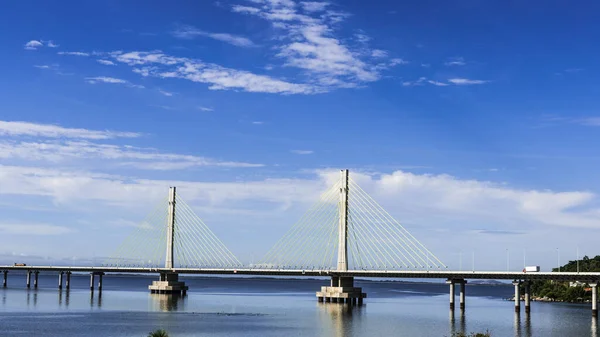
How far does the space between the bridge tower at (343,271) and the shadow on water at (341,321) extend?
7623 mm

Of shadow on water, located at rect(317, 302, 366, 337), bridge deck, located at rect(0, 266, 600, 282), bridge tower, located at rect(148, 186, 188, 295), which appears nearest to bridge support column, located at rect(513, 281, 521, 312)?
bridge deck, located at rect(0, 266, 600, 282)

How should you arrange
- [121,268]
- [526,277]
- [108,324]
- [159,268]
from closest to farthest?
[108,324] → [526,277] → [159,268] → [121,268]

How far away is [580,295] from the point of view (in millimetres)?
179750

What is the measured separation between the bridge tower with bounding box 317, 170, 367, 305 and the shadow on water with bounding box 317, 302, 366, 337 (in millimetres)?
7623

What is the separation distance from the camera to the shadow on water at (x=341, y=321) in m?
85.0

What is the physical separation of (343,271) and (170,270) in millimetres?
45044

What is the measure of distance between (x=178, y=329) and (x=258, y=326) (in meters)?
12.0

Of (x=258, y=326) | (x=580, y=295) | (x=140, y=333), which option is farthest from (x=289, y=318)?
(x=580, y=295)

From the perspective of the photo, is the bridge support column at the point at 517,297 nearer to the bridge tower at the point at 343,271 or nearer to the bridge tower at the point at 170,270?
the bridge tower at the point at 343,271

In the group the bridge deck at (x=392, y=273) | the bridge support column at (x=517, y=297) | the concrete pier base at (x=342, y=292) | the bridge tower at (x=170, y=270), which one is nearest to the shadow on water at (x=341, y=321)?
the concrete pier base at (x=342, y=292)

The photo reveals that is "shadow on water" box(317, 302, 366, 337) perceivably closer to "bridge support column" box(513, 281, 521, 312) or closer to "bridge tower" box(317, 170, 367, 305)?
"bridge tower" box(317, 170, 367, 305)

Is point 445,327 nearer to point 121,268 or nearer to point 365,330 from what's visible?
point 365,330

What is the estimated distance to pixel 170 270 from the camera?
168 meters

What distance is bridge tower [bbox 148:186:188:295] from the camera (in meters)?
169
